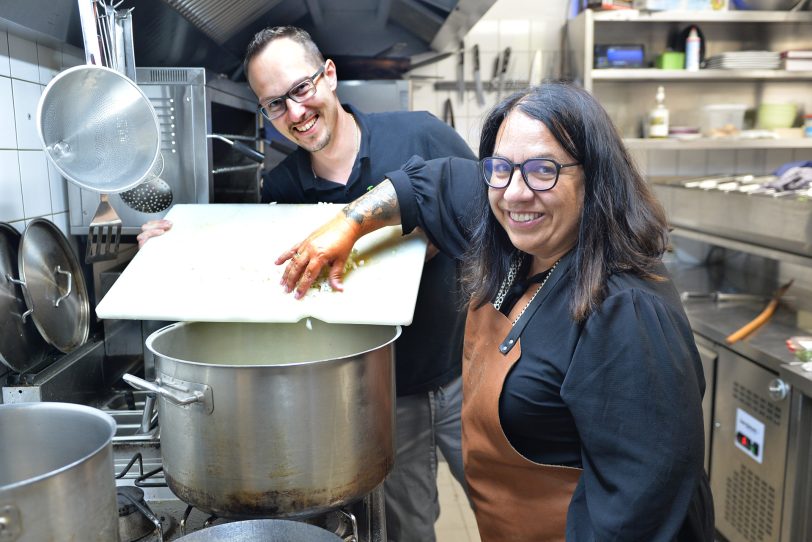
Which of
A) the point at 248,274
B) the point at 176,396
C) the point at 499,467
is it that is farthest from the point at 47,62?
the point at 499,467

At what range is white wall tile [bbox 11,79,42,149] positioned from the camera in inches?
59.0

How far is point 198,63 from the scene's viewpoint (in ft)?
6.84

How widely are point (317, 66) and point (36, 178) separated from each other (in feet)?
2.24

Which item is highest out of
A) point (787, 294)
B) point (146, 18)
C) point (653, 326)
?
point (146, 18)

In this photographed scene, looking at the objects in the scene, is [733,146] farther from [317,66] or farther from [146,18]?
[146,18]

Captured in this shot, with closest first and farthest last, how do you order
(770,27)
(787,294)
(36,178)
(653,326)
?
(653,326)
(36,178)
(787,294)
(770,27)

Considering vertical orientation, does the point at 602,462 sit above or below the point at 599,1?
below

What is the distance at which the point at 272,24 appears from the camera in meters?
2.12

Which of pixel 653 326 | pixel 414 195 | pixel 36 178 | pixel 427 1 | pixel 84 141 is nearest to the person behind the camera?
pixel 653 326

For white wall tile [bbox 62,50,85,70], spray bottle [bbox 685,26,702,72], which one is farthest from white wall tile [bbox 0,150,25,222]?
spray bottle [bbox 685,26,702,72]

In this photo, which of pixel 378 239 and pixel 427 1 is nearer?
pixel 378 239

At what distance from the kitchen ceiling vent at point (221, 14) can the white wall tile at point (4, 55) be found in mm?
336

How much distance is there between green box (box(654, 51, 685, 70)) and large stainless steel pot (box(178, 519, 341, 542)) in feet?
9.50

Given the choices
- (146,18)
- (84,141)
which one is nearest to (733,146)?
(146,18)
